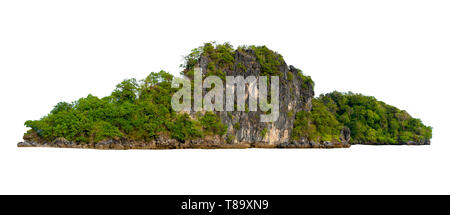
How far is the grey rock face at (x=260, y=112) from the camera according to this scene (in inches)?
1567

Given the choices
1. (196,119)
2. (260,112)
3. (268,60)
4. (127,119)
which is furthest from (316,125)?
(127,119)

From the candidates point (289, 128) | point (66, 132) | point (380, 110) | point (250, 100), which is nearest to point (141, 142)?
point (66, 132)

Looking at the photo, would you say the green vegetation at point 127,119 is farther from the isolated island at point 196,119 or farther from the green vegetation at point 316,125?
the green vegetation at point 316,125

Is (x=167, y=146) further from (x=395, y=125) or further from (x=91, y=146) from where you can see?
(x=395, y=125)

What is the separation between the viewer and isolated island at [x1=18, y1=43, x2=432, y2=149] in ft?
112

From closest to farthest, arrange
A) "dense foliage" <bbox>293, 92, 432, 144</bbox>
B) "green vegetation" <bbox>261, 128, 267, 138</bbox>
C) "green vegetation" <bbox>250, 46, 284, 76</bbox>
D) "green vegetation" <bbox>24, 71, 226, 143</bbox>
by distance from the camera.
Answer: "green vegetation" <bbox>24, 71, 226, 143</bbox>, "green vegetation" <bbox>261, 128, 267, 138</bbox>, "green vegetation" <bbox>250, 46, 284, 76</bbox>, "dense foliage" <bbox>293, 92, 432, 144</bbox>

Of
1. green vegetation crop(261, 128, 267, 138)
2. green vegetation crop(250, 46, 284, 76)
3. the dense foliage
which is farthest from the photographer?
the dense foliage

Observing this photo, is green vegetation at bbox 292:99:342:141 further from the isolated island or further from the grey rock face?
the grey rock face

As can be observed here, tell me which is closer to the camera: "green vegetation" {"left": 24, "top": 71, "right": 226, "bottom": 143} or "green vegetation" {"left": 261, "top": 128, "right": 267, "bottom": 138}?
"green vegetation" {"left": 24, "top": 71, "right": 226, "bottom": 143}

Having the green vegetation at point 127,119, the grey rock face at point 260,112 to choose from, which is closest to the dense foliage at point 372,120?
the grey rock face at point 260,112

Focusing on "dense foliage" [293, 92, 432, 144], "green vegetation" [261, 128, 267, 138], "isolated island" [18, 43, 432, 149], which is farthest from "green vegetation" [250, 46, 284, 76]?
"dense foliage" [293, 92, 432, 144]

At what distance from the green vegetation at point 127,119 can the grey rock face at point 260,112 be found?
217 centimetres

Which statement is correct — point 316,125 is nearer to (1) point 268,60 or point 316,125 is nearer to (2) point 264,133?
(2) point 264,133

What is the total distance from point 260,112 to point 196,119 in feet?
23.0
